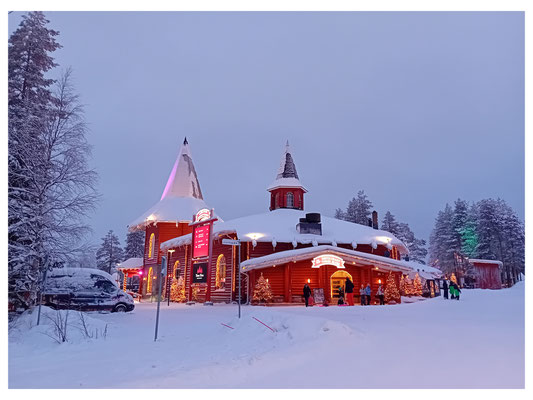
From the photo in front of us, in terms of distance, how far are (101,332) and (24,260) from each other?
338 centimetres

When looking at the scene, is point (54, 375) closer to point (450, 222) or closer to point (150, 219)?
point (150, 219)

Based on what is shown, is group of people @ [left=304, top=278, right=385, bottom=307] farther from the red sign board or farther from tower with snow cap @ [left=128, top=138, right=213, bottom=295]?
tower with snow cap @ [left=128, top=138, right=213, bottom=295]

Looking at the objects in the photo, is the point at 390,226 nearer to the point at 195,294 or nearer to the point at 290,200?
the point at 290,200

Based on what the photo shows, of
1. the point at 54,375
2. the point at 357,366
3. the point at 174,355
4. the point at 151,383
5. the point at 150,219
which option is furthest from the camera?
the point at 150,219

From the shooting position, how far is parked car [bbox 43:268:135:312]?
18359mm

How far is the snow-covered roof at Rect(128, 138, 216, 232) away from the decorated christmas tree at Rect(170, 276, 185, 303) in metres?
6.33

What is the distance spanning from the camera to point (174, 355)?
9109mm

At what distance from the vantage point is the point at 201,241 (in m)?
27.9

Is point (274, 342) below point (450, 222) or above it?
below

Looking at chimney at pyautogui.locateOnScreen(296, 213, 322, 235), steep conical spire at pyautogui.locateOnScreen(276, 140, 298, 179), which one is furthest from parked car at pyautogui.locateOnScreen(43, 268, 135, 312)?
steep conical spire at pyautogui.locateOnScreen(276, 140, 298, 179)

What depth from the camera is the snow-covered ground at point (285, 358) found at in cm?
630

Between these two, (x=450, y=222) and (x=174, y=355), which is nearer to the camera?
(x=174, y=355)
